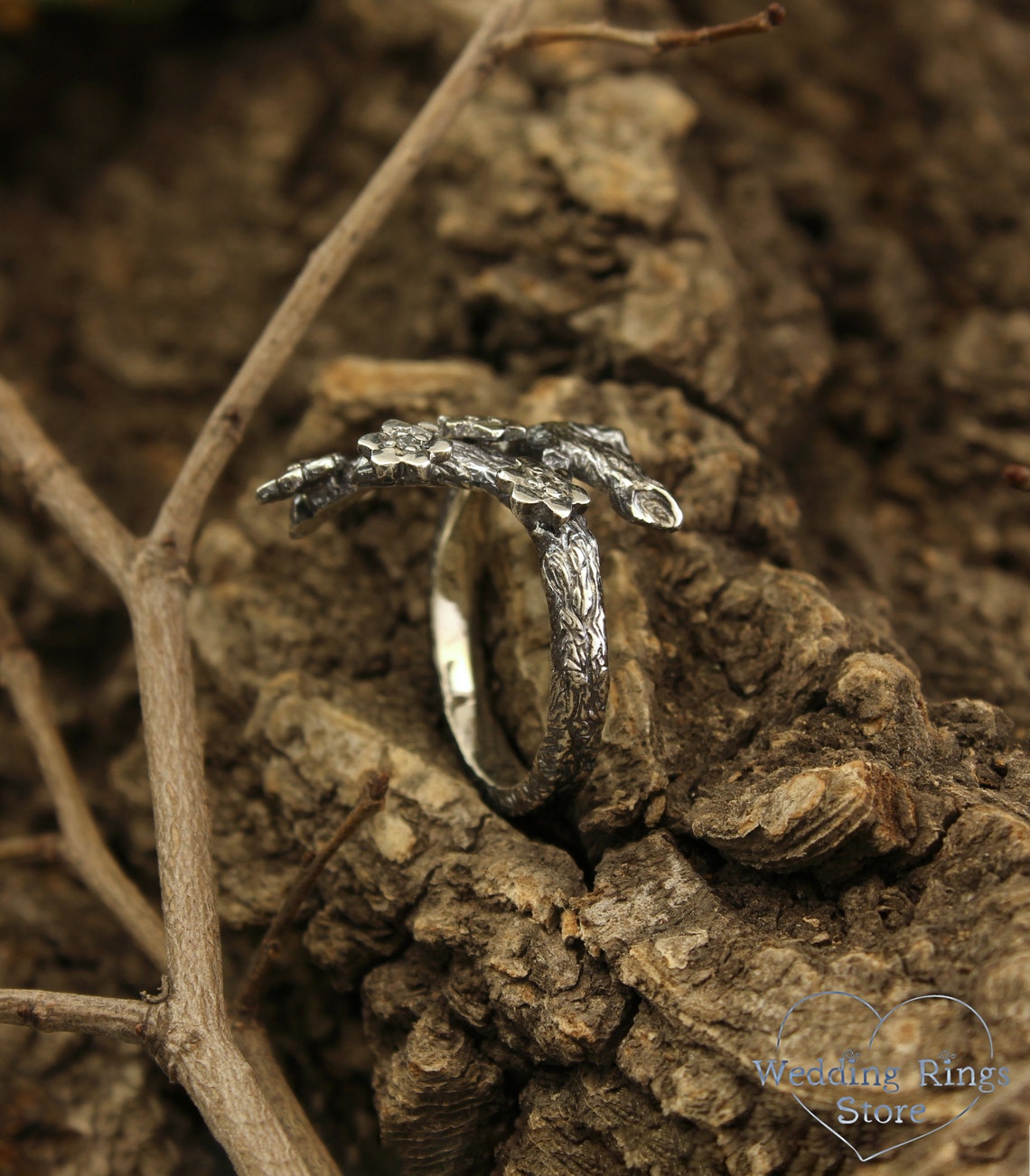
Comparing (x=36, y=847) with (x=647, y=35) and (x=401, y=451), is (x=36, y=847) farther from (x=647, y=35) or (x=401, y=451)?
(x=647, y=35)

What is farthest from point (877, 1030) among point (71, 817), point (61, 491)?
point (61, 491)

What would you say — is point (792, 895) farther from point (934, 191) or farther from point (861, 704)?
point (934, 191)

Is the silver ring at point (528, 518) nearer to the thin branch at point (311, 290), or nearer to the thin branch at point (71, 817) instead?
the thin branch at point (311, 290)

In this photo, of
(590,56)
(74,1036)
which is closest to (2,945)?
(74,1036)

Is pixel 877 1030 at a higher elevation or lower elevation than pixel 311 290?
lower

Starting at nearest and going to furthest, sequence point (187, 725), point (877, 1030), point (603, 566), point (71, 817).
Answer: point (877, 1030) → point (187, 725) → point (603, 566) → point (71, 817)

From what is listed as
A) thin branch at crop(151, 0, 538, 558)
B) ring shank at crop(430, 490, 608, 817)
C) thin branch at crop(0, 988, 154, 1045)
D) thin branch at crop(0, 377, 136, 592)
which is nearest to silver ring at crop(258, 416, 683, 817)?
ring shank at crop(430, 490, 608, 817)

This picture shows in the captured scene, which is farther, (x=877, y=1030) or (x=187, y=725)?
(x=187, y=725)
